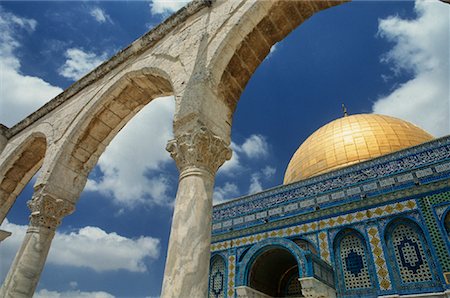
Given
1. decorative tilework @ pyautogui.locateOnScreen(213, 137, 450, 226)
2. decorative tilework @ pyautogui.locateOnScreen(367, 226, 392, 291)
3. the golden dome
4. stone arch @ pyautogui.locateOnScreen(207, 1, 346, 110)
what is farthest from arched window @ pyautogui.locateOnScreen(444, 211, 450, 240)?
stone arch @ pyautogui.locateOnScreen(207, 1, 346, 110)

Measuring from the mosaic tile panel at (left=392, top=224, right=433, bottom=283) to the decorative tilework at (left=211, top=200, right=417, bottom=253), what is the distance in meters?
0.46

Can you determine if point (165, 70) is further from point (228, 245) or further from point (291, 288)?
point (291, 288)

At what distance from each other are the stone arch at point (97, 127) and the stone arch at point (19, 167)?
49.5 inches

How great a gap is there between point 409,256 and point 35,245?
7.38m

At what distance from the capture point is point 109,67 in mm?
4809

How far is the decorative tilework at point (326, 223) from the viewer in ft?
24.8

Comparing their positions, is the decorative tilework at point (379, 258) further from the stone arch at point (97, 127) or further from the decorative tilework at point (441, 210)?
the stone arch at point (97, 127)

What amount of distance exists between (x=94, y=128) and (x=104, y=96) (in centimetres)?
53

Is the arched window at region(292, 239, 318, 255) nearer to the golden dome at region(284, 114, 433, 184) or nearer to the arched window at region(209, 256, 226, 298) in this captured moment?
the arched window at region(209, 256, 226, 298)

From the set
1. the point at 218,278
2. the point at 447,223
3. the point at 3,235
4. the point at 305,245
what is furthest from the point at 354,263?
the point at 3,235

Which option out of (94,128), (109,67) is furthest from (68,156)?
(109,67)

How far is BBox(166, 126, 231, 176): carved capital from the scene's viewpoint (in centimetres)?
264

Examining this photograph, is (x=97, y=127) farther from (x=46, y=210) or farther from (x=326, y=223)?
(x=326, y=223)

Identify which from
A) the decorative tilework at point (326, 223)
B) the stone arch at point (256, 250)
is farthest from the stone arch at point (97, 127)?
the decorative tilework at point (326, 223)
